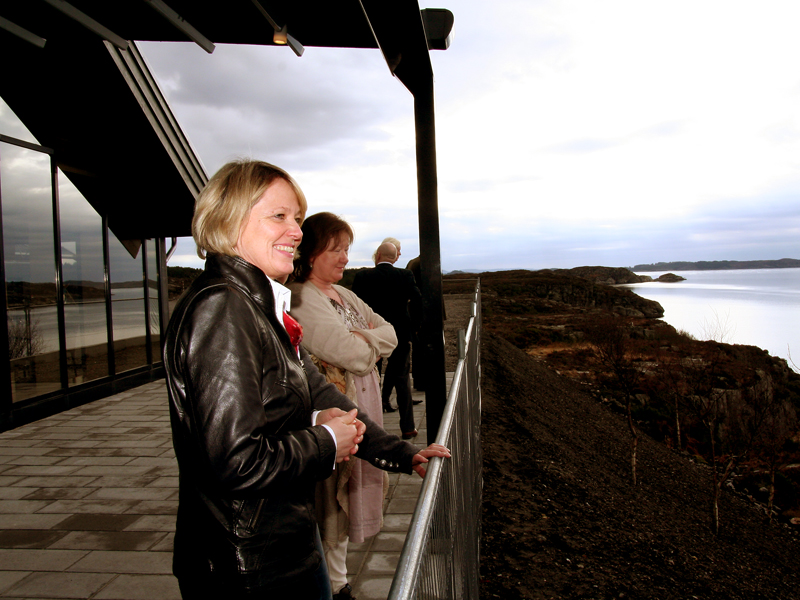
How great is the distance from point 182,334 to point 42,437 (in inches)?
251

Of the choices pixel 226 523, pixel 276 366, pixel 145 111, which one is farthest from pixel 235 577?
pixel 145 111

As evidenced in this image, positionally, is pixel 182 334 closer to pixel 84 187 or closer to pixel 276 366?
pixel 276 366

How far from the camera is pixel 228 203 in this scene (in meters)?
1.42

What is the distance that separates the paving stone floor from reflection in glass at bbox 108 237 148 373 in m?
2.84

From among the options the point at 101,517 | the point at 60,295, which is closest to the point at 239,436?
the point at 101,517

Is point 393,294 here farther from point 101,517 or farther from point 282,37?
point 101,517

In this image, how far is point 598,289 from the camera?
72.4 m

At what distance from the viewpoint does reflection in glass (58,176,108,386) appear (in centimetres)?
799

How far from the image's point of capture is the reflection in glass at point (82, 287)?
26.2 feet

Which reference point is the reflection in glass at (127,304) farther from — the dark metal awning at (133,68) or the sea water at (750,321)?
the sea water at (750,321)

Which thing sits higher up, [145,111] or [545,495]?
[145,111]

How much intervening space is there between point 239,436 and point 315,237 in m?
1.65

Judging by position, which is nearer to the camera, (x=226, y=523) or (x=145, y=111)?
(x=226, y=523)

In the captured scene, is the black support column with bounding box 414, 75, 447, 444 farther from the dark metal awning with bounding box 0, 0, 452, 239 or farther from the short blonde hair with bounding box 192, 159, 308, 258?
the short blonde hair with bounding box 192, 159, 308, 258
